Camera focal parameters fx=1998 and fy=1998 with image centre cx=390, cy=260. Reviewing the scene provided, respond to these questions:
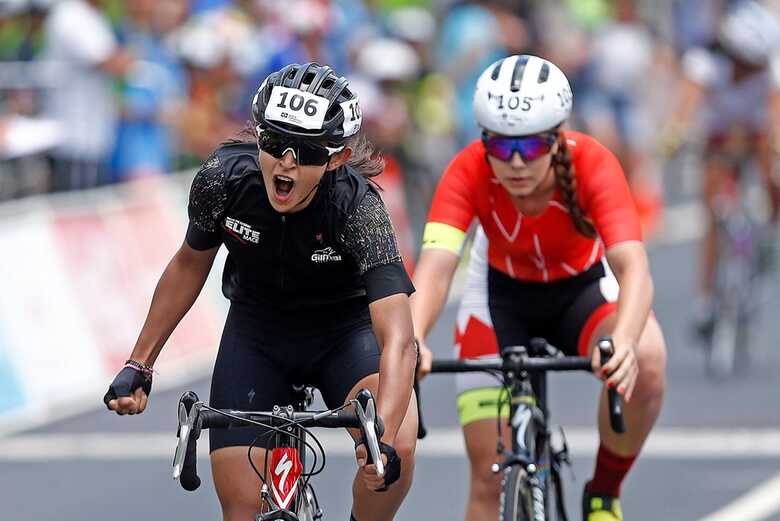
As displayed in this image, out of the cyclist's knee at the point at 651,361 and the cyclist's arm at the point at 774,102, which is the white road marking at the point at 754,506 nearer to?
the cyclist's knee at the point at 651,361

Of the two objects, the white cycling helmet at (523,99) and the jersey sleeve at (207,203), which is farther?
the white cycling helmet at (523,99)

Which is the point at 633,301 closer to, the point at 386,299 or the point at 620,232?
the point at 620,232

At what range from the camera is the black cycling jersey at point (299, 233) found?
21.3 ft

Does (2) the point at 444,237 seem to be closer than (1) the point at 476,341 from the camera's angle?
Yes

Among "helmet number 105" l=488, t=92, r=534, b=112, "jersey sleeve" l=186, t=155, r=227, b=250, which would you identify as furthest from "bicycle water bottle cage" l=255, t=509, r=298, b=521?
"helmet number 105" l=488, t=92, r=534, b=112

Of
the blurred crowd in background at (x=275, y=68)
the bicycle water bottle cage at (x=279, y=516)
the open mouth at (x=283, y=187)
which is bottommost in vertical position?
the bicycle water bottle cage at (x=279, y=516)

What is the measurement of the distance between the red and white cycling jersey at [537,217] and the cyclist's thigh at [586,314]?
103mm

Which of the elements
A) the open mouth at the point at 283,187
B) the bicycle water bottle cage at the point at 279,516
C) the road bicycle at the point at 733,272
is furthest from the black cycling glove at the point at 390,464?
the road bicycle at the point at 733,272

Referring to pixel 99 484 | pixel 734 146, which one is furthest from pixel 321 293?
pixel 734 146

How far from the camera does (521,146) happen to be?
761 cm

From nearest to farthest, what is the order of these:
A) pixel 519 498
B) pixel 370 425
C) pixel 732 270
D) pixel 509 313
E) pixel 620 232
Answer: pixel 370 425 → pixel 519 498 → pixel 620 232 → pixel 509 313 → pixel 732 270

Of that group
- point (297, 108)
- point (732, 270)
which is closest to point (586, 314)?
point (297, 108)

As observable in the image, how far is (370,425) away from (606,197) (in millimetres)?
2180

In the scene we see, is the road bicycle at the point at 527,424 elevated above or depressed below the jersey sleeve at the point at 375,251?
below
